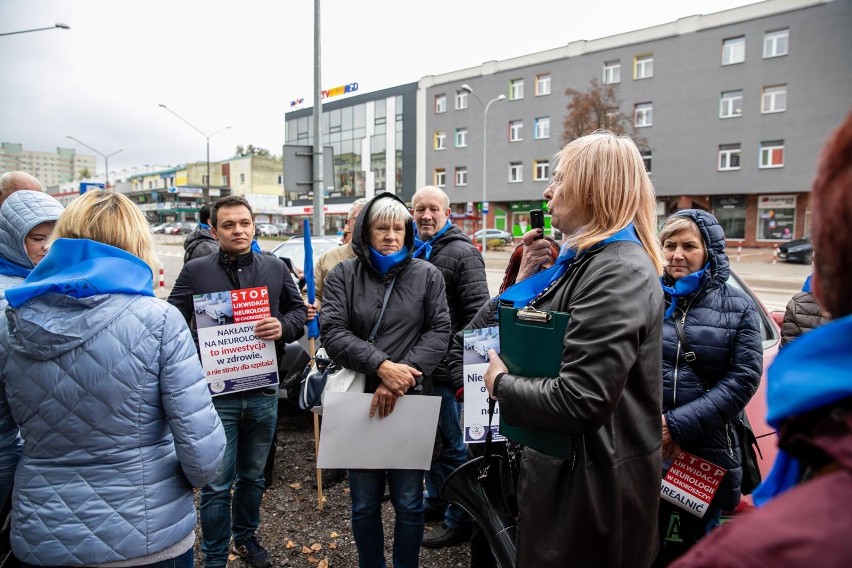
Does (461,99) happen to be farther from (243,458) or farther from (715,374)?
(715,374)

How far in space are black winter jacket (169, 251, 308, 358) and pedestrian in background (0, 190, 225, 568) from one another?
129 cm

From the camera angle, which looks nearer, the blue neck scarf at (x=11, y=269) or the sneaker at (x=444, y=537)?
the blue neck scarf at (x=11, y=269)

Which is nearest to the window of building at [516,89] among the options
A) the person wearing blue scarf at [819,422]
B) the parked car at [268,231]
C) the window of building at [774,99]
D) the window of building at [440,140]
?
the window of building at [440,140]

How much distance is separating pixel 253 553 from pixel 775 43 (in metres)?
35.3

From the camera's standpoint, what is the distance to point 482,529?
2102mm

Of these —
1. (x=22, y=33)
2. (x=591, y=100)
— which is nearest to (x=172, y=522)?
(x=22, y=33)

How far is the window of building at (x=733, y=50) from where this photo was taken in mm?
29578

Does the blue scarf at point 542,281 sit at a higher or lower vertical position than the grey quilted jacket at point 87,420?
higher

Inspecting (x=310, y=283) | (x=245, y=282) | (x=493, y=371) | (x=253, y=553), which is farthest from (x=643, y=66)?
(x=493, y=371)

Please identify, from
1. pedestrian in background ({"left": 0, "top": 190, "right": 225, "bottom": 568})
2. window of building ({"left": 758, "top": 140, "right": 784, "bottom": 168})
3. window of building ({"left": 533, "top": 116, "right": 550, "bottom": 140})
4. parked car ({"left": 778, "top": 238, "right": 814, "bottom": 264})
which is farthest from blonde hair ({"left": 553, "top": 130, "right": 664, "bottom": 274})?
window of building ({"left": 533, "top": 116, "right": 550, "bottom": 140})

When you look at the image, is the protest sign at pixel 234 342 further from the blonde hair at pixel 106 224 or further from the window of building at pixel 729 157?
the window of building at pixel 729 157

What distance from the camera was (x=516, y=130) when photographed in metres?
38.0

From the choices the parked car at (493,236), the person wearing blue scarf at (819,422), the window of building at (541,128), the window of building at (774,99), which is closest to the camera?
the person wearing blue scarf at (819,422)

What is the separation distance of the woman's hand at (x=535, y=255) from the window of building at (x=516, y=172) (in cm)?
3651
